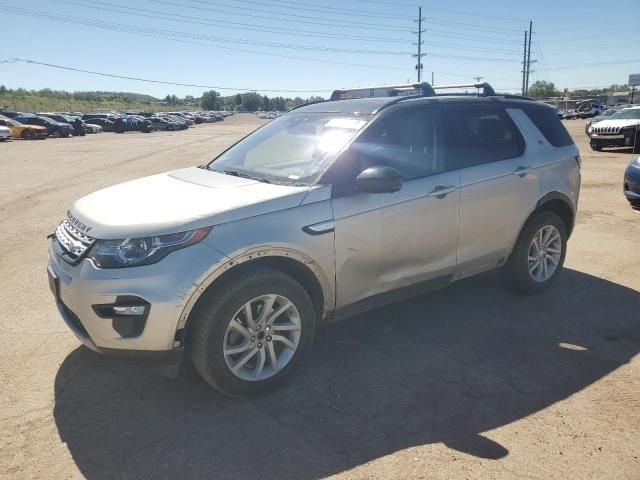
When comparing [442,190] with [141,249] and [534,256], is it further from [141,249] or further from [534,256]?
[141,249]

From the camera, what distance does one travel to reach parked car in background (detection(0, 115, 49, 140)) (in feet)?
108

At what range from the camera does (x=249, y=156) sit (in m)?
4.33

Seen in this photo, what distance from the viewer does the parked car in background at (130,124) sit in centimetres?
4581

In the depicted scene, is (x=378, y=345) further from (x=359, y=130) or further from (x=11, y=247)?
(x=11, y=247)

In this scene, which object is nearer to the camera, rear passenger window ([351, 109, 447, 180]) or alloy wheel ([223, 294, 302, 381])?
alloy wheel ([223, 294, 302, 381])

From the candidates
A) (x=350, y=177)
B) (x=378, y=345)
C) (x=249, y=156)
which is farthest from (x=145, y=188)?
(x=378, y=345)

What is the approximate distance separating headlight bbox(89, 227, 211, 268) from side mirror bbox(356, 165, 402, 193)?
3.59 feet

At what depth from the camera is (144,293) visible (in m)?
2.83

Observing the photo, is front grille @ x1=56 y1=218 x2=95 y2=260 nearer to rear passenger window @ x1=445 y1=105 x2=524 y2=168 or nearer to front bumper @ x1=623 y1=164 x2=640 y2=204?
rear passenger window @ x1=445 y1=105 x2=524 y2=168

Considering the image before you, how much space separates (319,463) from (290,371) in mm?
781

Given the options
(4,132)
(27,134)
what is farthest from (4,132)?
(27,134)

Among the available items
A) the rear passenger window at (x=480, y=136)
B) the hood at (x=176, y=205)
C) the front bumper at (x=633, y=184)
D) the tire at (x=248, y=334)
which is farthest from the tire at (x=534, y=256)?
the front bumper at (x=633, y=184)

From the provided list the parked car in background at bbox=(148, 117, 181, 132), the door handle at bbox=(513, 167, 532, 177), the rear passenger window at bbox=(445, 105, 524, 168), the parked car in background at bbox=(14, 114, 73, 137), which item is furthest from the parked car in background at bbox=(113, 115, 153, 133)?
the door handle at bbox=(513, 167, 532, 177)

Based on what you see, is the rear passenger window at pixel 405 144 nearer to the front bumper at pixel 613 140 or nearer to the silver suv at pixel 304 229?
the silver suv at pixel 304 229
